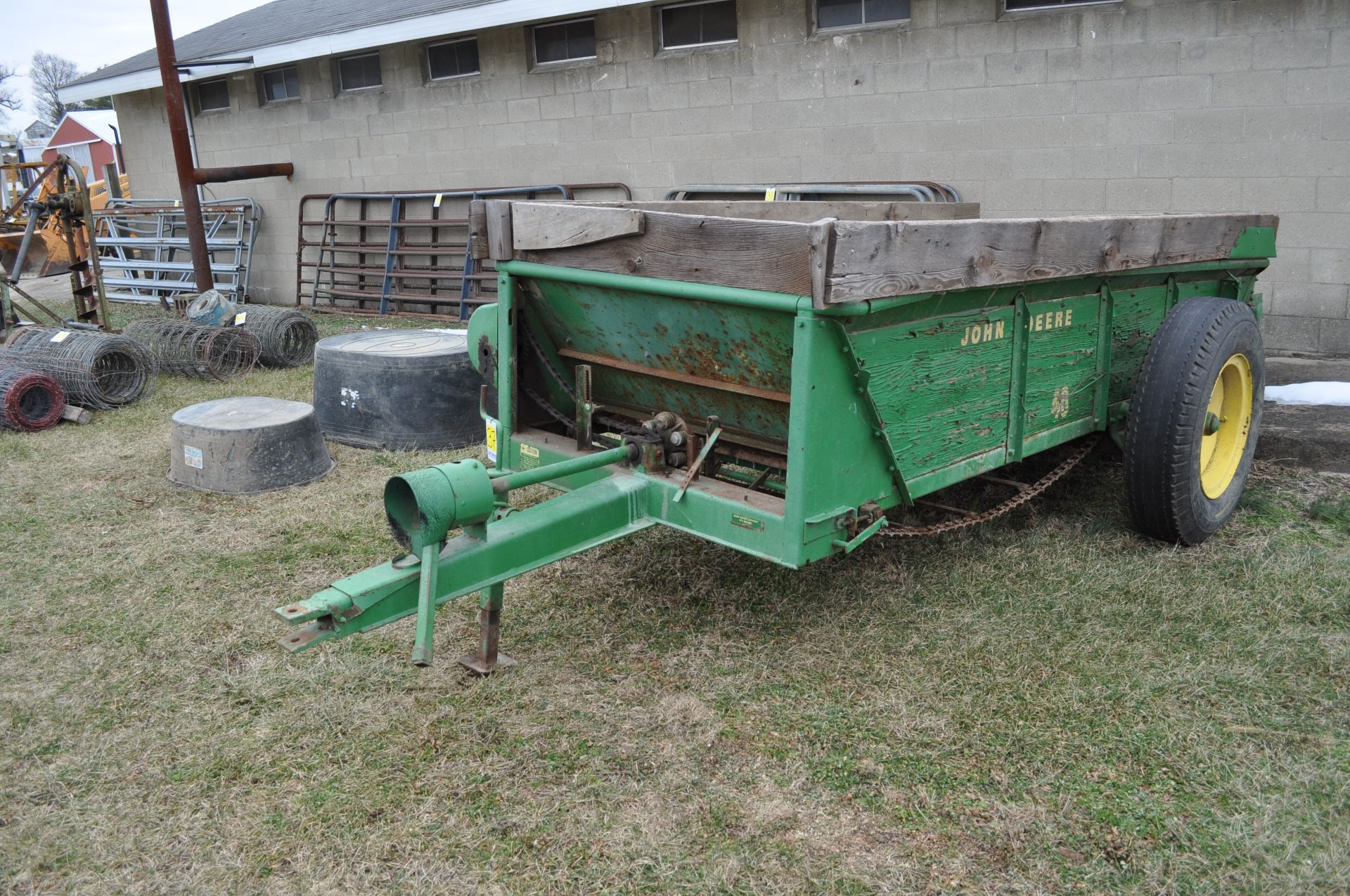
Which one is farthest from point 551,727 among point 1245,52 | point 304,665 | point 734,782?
point 1245,52

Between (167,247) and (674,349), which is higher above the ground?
(674,349)

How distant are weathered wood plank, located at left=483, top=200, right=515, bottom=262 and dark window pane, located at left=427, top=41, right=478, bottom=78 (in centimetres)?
811

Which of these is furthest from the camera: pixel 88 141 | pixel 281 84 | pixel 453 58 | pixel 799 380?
pixel 88 141

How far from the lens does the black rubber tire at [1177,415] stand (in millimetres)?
3855

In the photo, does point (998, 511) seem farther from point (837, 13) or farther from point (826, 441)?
point (837, 13)

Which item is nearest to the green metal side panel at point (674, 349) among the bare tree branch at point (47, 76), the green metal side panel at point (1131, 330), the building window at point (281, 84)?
the green metal side panel at point (1131, 330)

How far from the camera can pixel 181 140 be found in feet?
35.6

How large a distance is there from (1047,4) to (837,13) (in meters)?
1.72

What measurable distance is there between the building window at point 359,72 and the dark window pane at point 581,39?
3031mm

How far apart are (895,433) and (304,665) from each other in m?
2.16

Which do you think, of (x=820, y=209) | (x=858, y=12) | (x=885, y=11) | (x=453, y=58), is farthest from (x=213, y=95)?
(x=820, y=209)

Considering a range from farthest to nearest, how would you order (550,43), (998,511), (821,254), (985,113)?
(550,43) < (985,113) < (998,511) < (821,254)

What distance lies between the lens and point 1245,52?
6.30 metres

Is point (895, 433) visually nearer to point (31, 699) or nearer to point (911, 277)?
point (911, 277)
